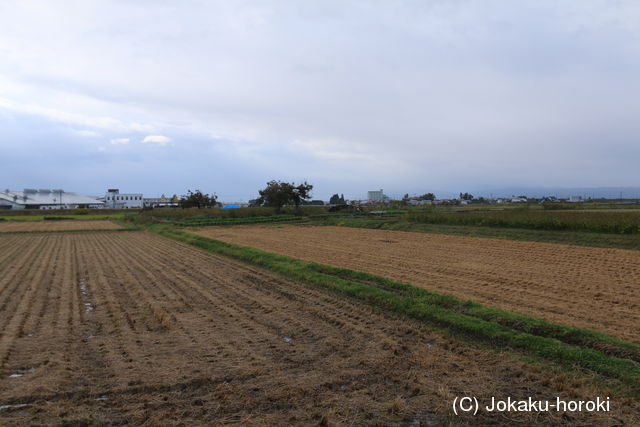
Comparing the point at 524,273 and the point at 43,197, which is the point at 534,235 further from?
the point at 43,197

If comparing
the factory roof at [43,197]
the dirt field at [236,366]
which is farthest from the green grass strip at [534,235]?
the factory roof at [43,197]

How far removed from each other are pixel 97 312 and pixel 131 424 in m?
6.05

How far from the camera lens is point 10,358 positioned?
664 cm

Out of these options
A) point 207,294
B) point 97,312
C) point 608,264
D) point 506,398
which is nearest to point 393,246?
point 608,264

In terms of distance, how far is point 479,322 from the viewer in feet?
26.8

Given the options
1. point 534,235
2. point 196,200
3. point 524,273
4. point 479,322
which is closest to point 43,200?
point 196,200

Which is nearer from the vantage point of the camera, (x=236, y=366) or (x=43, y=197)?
(x=236, y=366)

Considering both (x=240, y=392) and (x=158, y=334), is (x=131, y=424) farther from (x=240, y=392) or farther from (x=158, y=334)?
(x=158, y=334)

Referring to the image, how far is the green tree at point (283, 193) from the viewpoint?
215ft

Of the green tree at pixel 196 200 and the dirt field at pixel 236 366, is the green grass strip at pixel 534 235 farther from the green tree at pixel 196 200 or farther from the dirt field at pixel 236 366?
the green tree at pixel 196 200

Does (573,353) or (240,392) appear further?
(573,353)

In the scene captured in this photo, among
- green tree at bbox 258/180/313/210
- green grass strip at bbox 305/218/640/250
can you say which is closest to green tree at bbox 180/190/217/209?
green tree at bbox 258/180/313/210

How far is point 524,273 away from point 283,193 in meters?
53.3

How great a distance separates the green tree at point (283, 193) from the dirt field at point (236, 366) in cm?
5401
